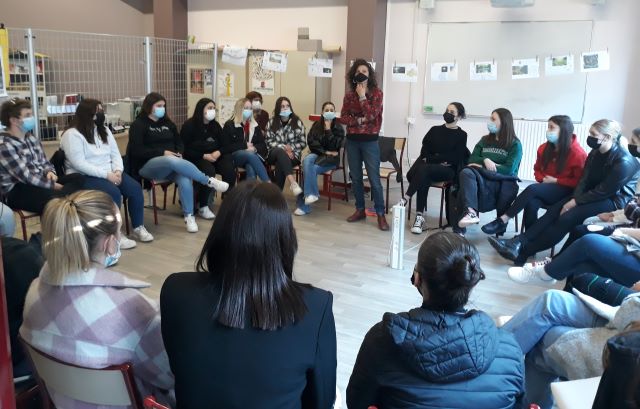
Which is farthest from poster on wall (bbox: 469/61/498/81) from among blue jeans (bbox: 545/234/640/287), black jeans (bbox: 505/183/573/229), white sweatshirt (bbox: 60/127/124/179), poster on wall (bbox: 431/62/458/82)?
white sweatshirt (bbox: 60/127/124/179)

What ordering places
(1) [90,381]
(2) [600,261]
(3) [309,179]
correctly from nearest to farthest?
1. (1) [90,381]
2. (2) [600,261]
3. (3) [309,179]

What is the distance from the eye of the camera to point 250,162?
527 cm

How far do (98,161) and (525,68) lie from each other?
432 centimetres

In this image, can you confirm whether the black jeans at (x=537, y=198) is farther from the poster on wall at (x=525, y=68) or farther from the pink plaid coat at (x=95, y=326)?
the pink plaid coat at (x=95, y=326)

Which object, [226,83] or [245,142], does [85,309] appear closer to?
[245,142]

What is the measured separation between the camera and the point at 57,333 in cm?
148

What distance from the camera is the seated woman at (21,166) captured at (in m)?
3.76

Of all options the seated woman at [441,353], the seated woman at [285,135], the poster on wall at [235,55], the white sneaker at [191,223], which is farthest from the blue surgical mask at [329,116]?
the seated woman at [441,353]

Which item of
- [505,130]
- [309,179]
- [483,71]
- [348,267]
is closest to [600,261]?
[348,267]

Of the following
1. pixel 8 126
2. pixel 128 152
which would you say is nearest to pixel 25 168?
pixel 8 126

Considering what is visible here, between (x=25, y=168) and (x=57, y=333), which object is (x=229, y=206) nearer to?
(x=57, y=333)

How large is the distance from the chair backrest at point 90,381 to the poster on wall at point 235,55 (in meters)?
5.13

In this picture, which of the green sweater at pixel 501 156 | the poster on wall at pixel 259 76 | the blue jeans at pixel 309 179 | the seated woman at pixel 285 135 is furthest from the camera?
the poster on wall at pixel 259 76

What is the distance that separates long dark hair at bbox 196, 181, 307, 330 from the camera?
4.29 feet
